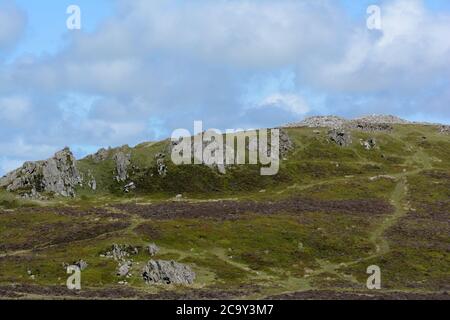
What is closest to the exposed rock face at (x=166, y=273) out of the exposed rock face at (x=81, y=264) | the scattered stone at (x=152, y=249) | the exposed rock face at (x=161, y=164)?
the scattered stone at (x=152, y=249)

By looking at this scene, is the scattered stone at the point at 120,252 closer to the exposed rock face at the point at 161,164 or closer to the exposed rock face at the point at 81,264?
the exposed rock face at the point at 81,264

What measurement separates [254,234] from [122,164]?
65.0 m

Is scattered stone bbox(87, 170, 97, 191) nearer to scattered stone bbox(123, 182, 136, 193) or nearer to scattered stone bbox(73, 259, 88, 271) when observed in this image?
scattered stone bbox(123, 182, 136, 193)

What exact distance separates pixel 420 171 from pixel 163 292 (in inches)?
4668

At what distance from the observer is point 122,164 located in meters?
166

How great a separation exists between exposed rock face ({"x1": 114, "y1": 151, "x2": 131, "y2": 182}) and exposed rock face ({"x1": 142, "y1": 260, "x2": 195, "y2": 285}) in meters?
73.8

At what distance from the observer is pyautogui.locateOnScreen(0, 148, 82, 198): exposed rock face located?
152625 millimetres

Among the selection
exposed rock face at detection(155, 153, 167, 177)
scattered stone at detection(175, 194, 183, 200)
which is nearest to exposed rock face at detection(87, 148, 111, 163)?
exposed rock face at detection(155, 153, 167, 177)

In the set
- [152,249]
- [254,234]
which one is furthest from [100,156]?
[152,249]

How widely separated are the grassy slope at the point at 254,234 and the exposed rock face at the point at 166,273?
1958mm

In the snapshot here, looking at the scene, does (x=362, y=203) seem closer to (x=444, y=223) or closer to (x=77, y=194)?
(x=444, y=223)

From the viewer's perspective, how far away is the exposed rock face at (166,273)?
8875 centimetres
